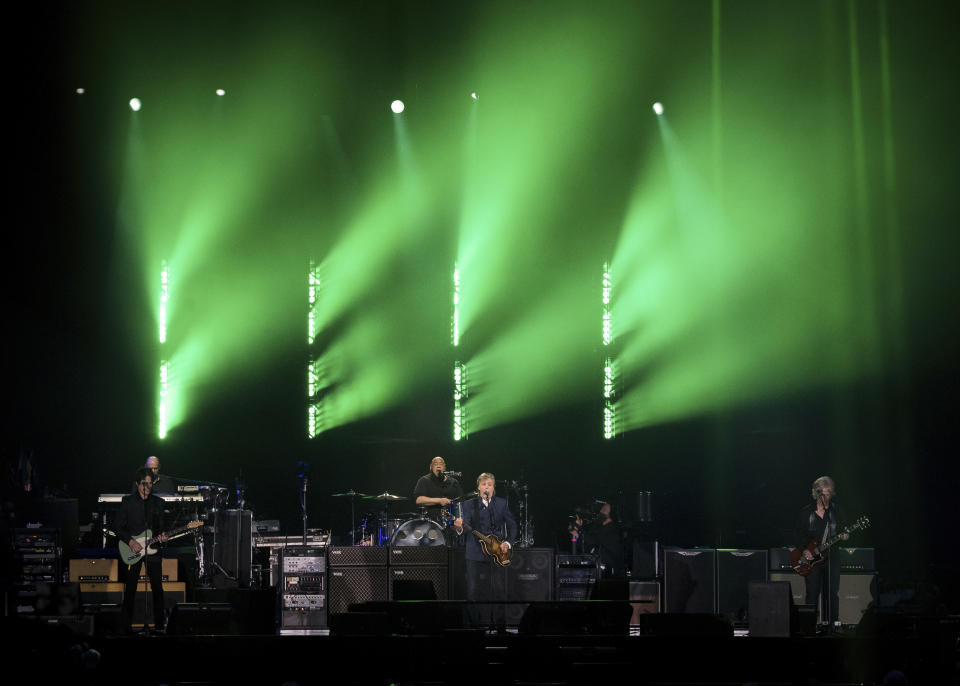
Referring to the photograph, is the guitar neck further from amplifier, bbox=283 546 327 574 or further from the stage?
the stage

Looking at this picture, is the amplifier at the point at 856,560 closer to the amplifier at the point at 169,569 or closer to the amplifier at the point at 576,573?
the amplifier at the point at 576,573

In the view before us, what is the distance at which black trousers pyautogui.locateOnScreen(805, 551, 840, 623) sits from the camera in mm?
12312

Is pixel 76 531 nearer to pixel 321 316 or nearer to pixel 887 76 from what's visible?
pixel 321 316

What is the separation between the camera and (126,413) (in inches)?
623

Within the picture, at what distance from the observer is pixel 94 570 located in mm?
13148

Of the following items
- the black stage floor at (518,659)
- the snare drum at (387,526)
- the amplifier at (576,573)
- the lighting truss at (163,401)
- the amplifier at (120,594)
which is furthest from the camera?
the lighting truss at (163,401)

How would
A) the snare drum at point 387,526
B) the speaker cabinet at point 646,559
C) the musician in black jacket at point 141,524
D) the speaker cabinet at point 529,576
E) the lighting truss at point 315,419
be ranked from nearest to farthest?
the musician in black jacket at point 141,524, the speaker cabinet at point 529,576, the speaker cabinet at point 646,559, the snare drum at point 387,526, the lighting truss at point 315,419

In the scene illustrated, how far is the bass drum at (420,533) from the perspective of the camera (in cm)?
1327

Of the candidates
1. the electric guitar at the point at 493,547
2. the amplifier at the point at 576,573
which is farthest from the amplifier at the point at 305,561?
the amplifier at the point at 576,573

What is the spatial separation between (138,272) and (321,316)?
260 centimetres

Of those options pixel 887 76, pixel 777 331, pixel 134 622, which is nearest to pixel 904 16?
pixel 887 76

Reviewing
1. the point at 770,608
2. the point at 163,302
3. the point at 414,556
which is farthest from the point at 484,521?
the point at 163,302

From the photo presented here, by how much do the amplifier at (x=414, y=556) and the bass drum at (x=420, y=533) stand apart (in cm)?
85

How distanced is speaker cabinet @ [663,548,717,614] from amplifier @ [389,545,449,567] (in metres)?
2.71
